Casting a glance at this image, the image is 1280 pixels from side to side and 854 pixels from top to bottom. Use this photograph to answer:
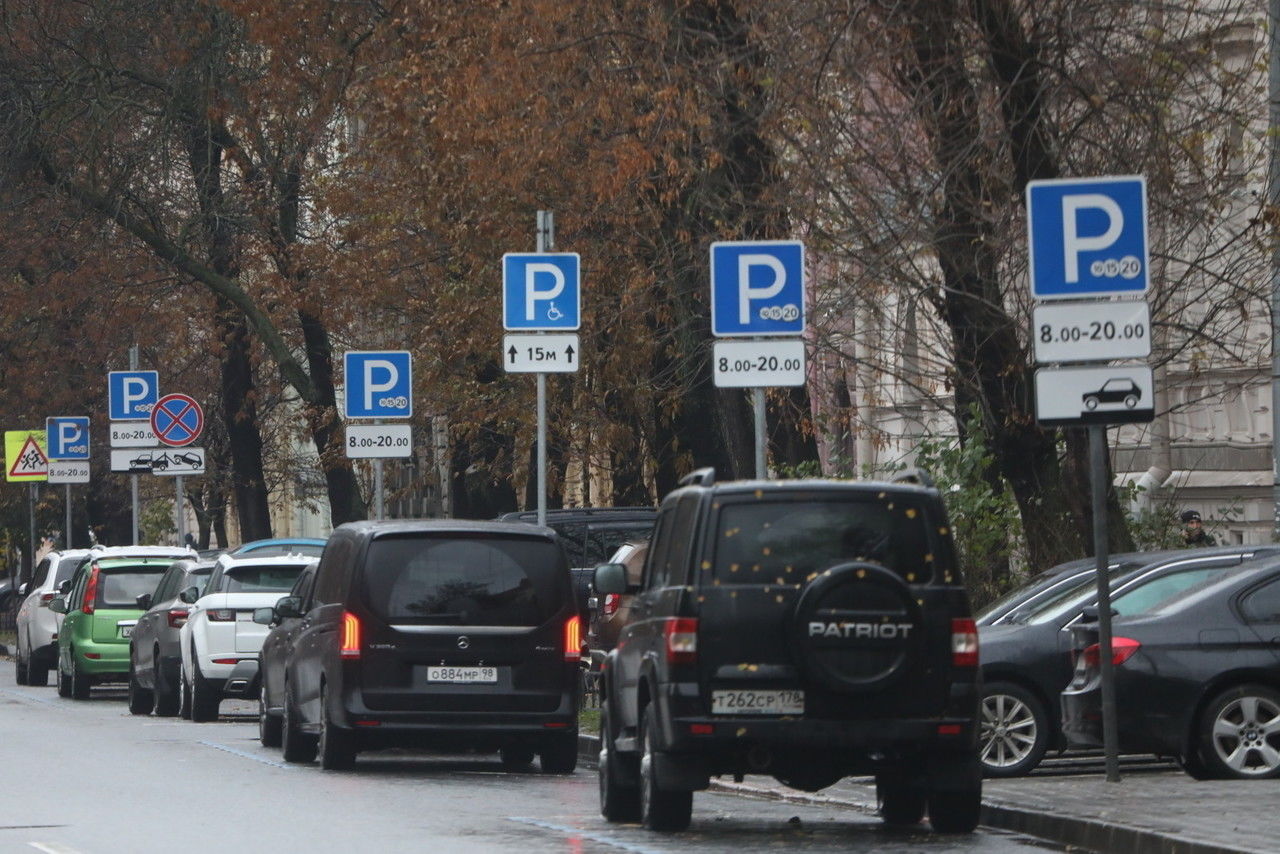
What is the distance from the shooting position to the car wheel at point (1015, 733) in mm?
17203

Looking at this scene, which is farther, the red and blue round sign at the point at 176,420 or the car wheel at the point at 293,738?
the red and blue round sign at the point at 176,420

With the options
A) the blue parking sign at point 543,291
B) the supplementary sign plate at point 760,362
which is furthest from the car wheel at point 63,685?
the supplementary sign plate at point 760,362

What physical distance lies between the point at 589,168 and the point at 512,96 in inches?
41.0

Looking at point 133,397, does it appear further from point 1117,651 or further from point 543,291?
point 1117,651

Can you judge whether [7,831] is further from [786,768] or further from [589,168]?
[589,168]

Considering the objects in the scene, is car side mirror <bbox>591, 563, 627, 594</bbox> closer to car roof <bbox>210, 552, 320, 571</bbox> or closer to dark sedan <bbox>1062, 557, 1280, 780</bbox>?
dark sedan <bbox>1062, 557, 1280, 780</bbox>

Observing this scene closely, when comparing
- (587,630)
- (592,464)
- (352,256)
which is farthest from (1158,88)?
(352,256)

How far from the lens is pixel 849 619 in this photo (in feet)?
42.7

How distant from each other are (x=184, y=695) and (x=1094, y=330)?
14.8 m

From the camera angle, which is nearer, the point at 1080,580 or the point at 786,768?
the point at 786,768

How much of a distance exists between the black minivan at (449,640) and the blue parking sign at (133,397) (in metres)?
20.5

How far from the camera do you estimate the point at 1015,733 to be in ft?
56.5

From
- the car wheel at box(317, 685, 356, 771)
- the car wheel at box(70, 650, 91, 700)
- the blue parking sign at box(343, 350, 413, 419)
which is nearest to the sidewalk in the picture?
the car wheel at box(317, 685, 356, 771)

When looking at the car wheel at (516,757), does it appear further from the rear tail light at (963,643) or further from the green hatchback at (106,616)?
the green hatchback at (106,616)
